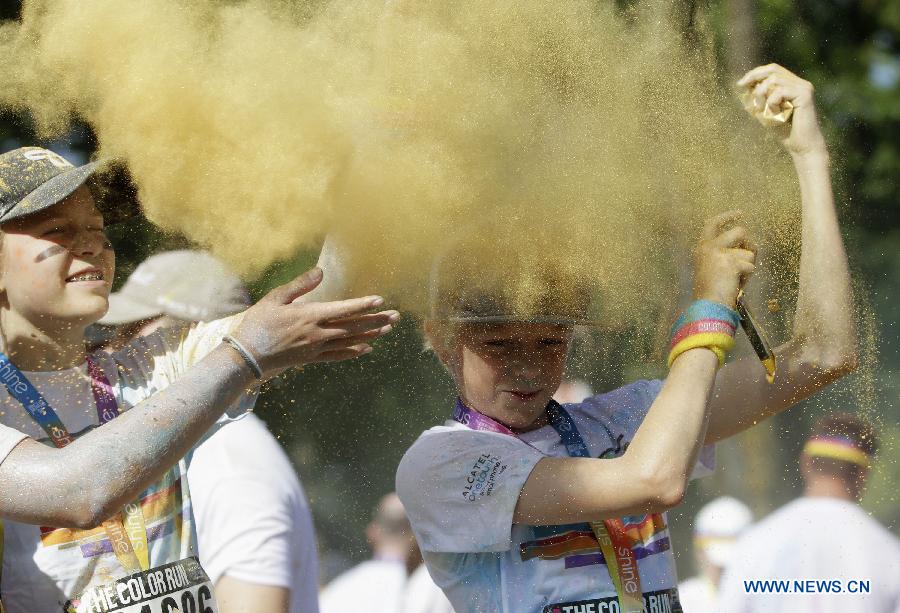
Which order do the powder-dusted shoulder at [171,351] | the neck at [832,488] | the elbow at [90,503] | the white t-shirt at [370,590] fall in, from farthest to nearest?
the white t-shirt at [370,590] → the neck at [832,488] → the powder-dusted shoulder at [171,351] → the elbow at [90,503]

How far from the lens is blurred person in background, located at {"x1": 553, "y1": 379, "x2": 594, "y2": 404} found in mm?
3504

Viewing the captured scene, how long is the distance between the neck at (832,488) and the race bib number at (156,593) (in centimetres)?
226

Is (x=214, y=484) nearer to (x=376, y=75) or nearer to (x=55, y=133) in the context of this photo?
(x=55, y=133)

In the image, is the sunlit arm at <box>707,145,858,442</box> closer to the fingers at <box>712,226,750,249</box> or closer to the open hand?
the fingers at <box>712,226,750,249</box>

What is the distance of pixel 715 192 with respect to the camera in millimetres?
2455

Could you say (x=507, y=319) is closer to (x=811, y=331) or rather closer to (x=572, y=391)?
(x=811, y=331)

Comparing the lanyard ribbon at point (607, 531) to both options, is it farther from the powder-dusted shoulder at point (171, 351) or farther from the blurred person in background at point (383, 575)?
the blurred person in background at point (383, 575)

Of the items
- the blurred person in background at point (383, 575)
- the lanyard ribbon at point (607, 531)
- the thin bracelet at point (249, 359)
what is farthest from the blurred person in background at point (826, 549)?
the thin bracelet at point (249, 359)

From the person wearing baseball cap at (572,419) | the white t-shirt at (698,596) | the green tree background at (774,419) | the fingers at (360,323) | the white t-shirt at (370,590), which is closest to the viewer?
the fingers at (360,323)

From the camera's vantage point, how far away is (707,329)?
204cm

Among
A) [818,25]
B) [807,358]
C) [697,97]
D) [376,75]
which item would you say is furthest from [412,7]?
[818,25]

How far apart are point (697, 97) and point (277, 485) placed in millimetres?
1370

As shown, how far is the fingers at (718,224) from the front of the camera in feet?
7.07

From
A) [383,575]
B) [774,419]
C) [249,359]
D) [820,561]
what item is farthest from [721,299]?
[774,419]
